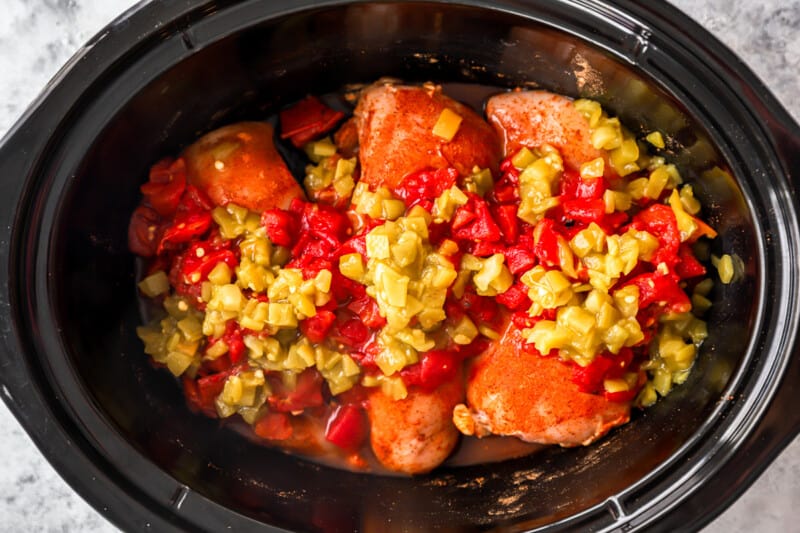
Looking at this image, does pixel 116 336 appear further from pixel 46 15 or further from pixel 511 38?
pixel 511 38

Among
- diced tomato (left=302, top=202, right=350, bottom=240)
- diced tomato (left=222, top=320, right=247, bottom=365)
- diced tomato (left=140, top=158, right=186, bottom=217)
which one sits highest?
diced tomato (left=140, top=158, right=186, bottom=217)

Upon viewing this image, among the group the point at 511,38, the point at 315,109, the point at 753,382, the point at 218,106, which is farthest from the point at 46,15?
the point at 753,382

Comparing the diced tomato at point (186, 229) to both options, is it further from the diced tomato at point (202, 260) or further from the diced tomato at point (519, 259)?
the diced tomato at point (519, 259)

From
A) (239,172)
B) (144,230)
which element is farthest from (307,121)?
(144,230)

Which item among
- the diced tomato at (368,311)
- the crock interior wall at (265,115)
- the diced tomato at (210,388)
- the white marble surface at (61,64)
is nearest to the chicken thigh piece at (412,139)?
the crock interior wall at (265,115)

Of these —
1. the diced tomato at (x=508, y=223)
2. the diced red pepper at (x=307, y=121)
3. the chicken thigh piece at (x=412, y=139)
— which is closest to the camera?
the diced tomato at (x=508, y=223)

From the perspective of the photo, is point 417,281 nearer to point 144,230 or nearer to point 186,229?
point 186,229

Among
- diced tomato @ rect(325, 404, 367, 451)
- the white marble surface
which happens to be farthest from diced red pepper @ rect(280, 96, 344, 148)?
diced tomato @ rect(325, 404, 367, 451)

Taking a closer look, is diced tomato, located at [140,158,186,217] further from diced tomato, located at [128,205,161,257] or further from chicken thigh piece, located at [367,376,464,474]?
chicken thigh piece, located at [367,376,464,474]
